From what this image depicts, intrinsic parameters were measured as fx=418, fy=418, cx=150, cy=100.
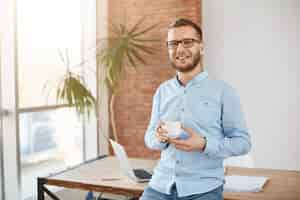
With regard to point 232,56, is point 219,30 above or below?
above

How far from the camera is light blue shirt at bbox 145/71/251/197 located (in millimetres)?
1653

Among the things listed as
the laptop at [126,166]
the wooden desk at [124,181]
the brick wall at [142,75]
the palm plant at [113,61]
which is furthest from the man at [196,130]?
the brick wall at [142,75]

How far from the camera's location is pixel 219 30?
4523 mm

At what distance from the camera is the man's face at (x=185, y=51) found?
1693mm

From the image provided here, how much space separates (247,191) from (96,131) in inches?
122

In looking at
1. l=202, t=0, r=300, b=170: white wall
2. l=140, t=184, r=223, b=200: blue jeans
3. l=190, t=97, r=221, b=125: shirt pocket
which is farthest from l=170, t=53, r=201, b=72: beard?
l=202, t=0, r=300, b=170: white wall

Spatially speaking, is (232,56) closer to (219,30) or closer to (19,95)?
(219,30)

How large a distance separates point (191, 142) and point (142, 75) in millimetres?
3291

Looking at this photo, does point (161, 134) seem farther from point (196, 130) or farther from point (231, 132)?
point (231, 132)

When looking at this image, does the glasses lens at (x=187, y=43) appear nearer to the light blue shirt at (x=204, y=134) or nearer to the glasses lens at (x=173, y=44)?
the glasses lens at (x=173, y=44)

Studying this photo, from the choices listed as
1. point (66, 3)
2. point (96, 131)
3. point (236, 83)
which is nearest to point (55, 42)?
point (66, 3)

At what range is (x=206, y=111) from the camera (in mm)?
1688

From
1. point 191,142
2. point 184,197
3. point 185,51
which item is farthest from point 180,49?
point 184,197

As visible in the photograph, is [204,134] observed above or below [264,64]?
below
